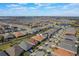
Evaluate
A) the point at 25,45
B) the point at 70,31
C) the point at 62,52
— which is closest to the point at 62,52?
the point at 62,52

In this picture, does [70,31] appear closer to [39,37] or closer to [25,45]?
[39,37]

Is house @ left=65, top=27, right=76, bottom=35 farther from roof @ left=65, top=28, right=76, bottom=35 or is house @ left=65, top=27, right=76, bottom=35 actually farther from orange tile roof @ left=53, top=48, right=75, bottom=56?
orange tile roof @ left=53, top=48, right=75, bottom=56

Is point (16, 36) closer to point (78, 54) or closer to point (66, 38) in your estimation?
point (66, 38)

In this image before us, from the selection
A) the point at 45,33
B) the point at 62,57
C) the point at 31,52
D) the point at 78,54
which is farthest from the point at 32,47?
the point at 78,54

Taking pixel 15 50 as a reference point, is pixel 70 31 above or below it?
above

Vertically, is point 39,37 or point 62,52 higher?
point 39,37

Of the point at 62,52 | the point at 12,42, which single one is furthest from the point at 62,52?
the point at 12,42

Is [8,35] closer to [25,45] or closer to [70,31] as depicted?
[25,45]

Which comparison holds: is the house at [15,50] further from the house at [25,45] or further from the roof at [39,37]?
the roof at [39,37]

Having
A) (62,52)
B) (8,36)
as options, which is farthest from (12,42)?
(62,52)

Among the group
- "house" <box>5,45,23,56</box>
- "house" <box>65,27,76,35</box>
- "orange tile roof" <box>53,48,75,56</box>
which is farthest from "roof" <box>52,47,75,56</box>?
"house" <box>5,45,23,56</box>
